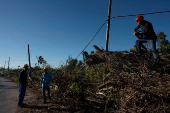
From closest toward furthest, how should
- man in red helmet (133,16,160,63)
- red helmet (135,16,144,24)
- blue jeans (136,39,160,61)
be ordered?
blue jeans (136,39,160,61)
man in red helmet (133,16,160,63)
red helmet (135,16,144,24)

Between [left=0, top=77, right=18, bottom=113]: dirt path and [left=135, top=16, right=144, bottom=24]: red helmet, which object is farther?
[left=0, top=77, right=18, bottom=113]: dirt path

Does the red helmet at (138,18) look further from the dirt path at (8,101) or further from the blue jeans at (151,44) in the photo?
the dirt path at (8,101)

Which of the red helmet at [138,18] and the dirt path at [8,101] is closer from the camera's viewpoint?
the red helmet at [138,18]

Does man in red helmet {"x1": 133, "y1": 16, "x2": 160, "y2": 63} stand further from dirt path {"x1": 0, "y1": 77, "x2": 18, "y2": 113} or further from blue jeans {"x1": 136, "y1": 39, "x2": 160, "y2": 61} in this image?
dirt path {"x1": 0, "y1": 77, "x2": 18, "y2": 113}

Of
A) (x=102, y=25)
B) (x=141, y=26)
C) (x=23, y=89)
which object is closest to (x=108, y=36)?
(x=102, y=25)

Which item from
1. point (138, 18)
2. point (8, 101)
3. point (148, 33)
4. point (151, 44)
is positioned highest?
point (138, 18)

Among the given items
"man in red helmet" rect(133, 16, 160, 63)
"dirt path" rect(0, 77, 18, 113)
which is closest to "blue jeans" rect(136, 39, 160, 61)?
"man in red helmet" rect(133, 16, 160, 63)

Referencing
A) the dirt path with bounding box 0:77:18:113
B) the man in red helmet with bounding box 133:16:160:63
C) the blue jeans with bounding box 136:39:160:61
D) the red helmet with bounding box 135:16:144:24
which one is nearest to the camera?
the blue jeans with bounding box 136:39:160:61

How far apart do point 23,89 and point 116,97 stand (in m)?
4.44

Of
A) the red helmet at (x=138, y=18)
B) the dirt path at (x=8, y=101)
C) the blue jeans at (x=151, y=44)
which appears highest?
the red helmet at (x=138, y=18)

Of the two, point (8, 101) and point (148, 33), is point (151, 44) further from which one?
point (8, 101)

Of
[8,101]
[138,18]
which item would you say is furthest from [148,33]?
[8,101]

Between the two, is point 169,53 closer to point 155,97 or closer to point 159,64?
point 159,64

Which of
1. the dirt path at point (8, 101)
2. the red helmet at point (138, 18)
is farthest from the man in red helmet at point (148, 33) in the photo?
the dirt path at point (8, 101)
